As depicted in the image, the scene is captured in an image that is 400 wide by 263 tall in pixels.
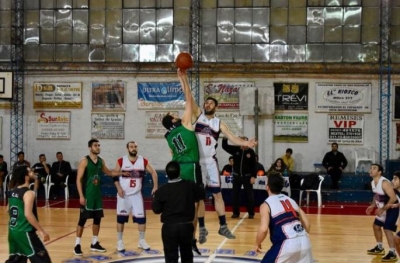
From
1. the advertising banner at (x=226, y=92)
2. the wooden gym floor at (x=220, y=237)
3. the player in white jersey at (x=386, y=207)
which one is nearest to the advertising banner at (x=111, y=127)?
the advertising banner at (x=226, y=92)

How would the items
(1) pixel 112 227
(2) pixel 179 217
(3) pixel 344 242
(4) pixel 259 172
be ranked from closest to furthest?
(2) pixel 179 217, (3) pixel 344 242, (1) pixel 112 227, (4) pixel 259 172

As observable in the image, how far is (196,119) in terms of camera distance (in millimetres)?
9094

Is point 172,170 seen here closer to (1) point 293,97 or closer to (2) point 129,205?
(2) point 129,205

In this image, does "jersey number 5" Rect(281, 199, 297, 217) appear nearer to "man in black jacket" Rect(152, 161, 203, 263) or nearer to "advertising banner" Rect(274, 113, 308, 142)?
"man in black jacket" Rect(152, 161, 203, 263)

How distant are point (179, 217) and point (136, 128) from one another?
48.9 feet

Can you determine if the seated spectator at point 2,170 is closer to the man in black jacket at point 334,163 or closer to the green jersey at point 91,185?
the man in black jacket at point 334,163

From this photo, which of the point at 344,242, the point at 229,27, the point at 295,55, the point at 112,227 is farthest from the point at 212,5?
the point at 344,242

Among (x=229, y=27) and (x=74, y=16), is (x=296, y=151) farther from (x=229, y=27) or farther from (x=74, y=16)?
(x=74, y=16)

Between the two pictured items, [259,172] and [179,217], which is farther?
[259,172]

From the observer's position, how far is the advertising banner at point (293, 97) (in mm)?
21844

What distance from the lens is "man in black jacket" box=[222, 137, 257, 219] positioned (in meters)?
16.2

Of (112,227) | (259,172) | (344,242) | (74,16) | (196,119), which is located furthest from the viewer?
(74,16)

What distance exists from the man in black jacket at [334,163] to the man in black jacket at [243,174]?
5124 millimetres

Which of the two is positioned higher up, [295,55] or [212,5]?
[212,5]
